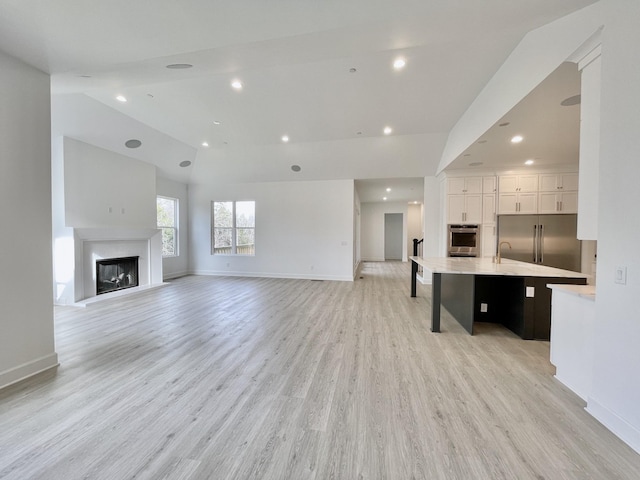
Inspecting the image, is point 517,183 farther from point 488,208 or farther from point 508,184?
point 488,208

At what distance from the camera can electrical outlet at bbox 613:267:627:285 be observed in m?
1.60

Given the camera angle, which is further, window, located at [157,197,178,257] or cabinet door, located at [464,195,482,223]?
window, located at [157,197,178,257]

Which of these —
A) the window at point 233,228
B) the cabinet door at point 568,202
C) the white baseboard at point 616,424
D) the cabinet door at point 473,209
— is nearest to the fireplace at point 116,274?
the window at point 233,228

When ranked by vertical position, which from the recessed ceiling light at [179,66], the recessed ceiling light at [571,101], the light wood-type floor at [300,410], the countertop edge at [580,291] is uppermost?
the recessed ceiling light at [179,66]

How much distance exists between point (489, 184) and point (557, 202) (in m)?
1.35

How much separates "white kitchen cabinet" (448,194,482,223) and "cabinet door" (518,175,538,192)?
0.81 meters

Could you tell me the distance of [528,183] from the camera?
558 cm

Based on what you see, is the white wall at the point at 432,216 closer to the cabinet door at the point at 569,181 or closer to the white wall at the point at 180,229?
the cabinet door at the point at 569,181

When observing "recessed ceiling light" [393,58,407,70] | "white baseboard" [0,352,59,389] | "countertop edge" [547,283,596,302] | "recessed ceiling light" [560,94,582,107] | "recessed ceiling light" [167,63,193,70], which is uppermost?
"recessed ceiling light" [393,58,407,70]

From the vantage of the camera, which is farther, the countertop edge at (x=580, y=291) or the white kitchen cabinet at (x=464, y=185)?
the white kitchen cabinet at (x=464, y=185)

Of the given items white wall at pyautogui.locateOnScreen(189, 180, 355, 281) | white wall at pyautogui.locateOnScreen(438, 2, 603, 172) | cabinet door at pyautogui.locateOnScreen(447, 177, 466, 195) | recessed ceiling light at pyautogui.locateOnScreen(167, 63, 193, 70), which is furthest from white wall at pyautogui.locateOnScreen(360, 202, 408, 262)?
recessed ceiling light at pyautogui.locateOnScreen(167, 63, 193, 70)

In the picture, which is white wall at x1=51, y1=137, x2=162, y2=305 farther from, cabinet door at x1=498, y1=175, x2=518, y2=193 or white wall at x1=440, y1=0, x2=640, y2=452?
cabinet door at x1=498, y1=175, x2=518, y2=193

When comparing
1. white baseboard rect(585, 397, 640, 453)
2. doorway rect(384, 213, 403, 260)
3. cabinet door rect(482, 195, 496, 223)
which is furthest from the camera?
doorway rect(384, 213, 403, 260)

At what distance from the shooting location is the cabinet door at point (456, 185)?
5.90 m
